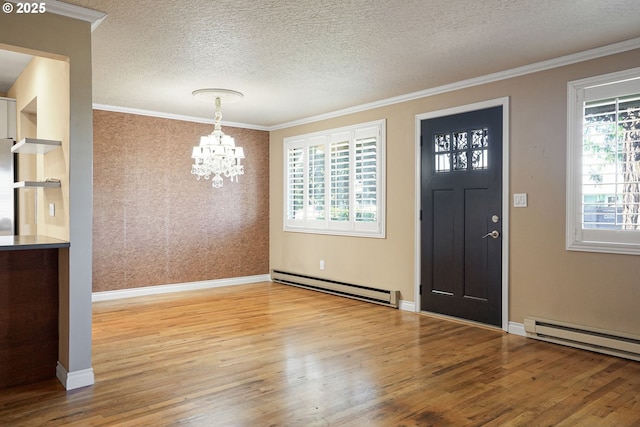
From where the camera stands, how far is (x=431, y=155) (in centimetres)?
517

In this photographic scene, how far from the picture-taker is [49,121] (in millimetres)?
3584

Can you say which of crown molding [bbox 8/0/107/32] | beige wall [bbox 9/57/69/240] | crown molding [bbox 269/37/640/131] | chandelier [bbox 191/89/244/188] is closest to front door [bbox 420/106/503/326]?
crown molding [bbox 269/37/640/131]

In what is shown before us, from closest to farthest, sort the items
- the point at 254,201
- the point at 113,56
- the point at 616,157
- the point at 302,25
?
1. the point at 302,25
2. the point at 616,157
3. the point at 113,56
4. the point at 254,201

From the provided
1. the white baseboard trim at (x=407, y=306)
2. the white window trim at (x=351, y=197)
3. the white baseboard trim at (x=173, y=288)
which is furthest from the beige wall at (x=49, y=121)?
the white baseboard trim at (x=407, y=306)

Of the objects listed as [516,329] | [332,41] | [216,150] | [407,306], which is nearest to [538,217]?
[516,329]

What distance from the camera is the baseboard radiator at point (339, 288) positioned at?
5578 mm

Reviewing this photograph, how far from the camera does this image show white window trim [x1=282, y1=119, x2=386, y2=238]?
570 cm

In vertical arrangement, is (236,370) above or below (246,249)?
below

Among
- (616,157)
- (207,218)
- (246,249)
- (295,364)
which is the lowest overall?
(295,364)

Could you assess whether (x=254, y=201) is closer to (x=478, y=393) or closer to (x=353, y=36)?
(x=353, y=36)

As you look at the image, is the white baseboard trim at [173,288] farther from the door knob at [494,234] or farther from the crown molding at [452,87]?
the door knob at [494,234]

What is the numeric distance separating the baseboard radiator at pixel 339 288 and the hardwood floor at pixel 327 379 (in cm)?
71

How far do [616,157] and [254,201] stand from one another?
512 cm

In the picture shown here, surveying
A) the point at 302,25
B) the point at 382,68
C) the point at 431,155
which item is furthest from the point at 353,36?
the point at 431,155
